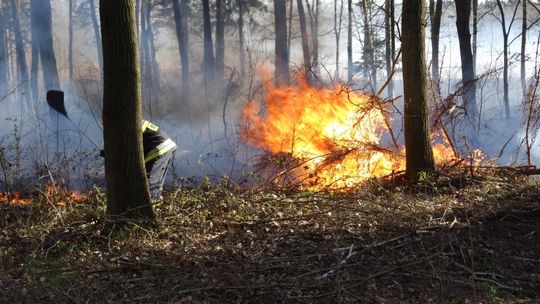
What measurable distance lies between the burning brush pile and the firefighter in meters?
1.87

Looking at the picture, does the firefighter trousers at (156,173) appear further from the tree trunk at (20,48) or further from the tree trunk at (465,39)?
the tree trunk at (20,48)

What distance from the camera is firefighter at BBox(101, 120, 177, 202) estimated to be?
7.10m

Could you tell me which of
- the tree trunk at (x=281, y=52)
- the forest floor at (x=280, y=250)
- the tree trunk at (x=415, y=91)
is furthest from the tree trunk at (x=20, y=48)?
the tree trunk at (x=415, y=91)

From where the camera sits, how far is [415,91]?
315 inches

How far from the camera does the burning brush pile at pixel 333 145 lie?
28.8 ft

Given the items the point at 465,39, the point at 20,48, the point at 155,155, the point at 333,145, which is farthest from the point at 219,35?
the point at 155,155

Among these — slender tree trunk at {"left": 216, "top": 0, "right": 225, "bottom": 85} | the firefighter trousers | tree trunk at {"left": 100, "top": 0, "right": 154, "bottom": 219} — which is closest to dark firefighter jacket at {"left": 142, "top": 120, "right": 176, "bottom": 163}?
the firefighter trousers

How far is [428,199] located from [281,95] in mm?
4631

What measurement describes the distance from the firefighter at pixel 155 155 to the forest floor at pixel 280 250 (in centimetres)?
53

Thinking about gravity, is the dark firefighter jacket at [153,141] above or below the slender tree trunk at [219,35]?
below

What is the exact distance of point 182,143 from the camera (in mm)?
21047

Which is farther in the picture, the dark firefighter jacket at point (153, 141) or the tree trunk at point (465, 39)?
the tree trunk at point (465, 39)

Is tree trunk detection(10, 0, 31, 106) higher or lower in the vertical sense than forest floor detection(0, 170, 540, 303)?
higher

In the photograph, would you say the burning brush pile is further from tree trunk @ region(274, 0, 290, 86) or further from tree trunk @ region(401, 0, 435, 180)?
tree trunk @ region(274, 0, 290, 86)
